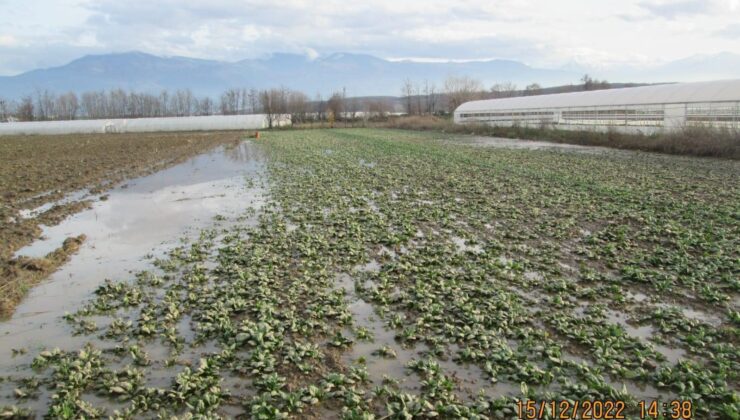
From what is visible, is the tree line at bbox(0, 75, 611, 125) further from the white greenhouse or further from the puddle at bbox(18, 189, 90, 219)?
the puddle at bbox(18, 189, 90, 219)

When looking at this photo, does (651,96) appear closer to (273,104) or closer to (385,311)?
(385,311)

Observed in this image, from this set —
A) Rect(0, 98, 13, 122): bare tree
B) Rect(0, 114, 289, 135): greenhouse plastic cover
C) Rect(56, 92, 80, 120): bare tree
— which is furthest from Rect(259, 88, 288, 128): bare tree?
Rect(0, 98, 13, 122): bare tree

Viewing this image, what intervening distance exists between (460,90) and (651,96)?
60927 mm

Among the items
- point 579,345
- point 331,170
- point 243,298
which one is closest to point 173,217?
A: point 243,298

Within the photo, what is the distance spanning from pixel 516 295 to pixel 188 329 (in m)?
4.35

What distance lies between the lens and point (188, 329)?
618cm

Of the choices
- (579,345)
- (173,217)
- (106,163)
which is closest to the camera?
(579,345)

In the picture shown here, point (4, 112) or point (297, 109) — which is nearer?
point (297, 109)

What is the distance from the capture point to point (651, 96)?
101 ft

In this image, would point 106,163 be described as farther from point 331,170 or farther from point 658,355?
point 658,355

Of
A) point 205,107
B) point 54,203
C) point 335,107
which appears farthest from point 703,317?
point 205,107

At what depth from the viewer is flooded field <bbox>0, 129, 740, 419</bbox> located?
4699 mm

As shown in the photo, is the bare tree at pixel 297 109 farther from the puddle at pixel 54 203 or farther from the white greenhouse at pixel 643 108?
the puddle at pixel 54 203

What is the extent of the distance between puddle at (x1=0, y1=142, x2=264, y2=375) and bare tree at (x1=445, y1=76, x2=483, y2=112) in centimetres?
6768
